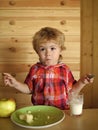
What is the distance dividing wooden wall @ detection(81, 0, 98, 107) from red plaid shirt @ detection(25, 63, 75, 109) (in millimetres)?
546

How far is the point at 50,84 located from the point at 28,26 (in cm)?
49

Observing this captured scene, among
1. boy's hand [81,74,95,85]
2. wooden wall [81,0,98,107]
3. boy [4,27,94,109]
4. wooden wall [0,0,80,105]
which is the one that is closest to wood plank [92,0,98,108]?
wooden wall [81,0,98,107]

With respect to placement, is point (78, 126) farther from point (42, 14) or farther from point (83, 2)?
point (83, 2)

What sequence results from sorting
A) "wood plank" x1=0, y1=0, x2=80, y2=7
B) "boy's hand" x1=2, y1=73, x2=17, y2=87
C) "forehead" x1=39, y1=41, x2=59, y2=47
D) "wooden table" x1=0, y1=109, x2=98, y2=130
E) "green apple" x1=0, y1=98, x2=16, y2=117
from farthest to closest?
"wood plank" x1=0, y1=0, x2=80, y2=7
"forehead" x1=39, y1=41, x2=59, y2=47
"boy's hand" x1=2, y1=73, x2=17, y2=87
"green apple" x1=0, y1=98, x2=16, y2=117
"wooden table" x1=0, y1=109, x2=98, y2=130

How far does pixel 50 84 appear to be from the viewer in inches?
60.6

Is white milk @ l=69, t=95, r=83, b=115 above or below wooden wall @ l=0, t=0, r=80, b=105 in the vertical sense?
below

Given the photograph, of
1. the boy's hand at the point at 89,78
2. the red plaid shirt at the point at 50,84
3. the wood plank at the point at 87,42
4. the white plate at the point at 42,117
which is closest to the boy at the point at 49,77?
the red plaid shirt at the point at 50,84

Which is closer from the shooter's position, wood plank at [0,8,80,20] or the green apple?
the green apple

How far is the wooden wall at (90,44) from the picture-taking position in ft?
6.62

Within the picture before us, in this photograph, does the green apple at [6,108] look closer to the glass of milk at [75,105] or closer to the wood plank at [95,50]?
the glass of milk at [75,105]

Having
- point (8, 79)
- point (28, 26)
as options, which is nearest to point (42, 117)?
point (8, 79)

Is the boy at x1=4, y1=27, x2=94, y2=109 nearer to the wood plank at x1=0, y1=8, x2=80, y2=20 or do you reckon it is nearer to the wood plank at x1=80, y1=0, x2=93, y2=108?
the wood plank at x1=0, y1=8, x2=80, y2=20

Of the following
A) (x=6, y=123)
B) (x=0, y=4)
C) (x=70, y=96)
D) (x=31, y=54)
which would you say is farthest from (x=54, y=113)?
(x=0, y=4)

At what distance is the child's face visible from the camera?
1502 mm
